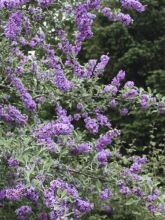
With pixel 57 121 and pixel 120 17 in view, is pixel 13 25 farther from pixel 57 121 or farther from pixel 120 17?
pixel 120 17

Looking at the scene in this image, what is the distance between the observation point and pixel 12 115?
3.51 meters

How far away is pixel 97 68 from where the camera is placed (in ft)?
12.7

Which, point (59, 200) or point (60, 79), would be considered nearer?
point (59, 200)

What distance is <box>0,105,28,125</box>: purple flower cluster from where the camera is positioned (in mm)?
3482

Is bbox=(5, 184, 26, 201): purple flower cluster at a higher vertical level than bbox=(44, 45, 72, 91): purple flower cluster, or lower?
lower

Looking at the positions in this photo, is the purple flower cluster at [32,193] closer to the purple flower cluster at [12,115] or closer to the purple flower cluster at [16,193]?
the purple flower cluster at [16,193]

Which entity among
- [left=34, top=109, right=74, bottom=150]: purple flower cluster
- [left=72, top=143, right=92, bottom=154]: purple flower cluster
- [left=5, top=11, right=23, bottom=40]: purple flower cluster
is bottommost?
[left=34, top=109, right=74, bottom=150]: purple flower cluster

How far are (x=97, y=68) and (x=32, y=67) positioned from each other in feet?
1.43

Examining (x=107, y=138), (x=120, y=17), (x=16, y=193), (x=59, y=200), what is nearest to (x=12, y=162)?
(x=16, y=193)

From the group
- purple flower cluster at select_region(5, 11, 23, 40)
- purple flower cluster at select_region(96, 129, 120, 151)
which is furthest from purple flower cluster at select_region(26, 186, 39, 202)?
purple flower cluster at select_region(5, 11, 23, 40)

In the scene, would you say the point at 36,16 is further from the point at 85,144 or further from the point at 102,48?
the point at 102,48

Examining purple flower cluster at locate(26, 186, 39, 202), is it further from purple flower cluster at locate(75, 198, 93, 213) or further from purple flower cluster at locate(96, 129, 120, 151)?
purple flower cluster at locate(96, 129, 120, 151)

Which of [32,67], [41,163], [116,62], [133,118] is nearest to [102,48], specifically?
[116,62]

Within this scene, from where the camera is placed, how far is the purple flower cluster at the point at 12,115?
11.4 ft
